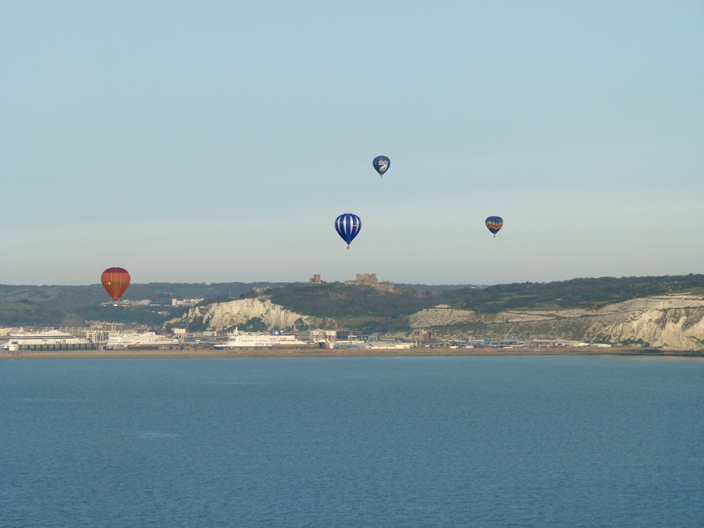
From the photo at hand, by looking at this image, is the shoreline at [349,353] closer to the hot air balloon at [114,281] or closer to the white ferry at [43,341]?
the white ferry at [43,341]

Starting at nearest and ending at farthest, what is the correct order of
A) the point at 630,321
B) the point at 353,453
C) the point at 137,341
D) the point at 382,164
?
the point at 353,453
the point at 382,164
the point at 630,321
the point at 137,341

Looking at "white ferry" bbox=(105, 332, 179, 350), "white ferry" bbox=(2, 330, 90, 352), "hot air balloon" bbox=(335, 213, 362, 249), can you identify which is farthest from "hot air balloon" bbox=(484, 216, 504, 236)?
"white ferry" bbox=(2, 330, 90, 352)

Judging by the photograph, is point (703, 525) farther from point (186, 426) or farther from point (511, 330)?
point (511, 330)

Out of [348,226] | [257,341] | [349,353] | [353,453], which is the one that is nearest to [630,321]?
[349,353]

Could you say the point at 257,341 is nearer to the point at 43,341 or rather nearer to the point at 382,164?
the point at 43,341

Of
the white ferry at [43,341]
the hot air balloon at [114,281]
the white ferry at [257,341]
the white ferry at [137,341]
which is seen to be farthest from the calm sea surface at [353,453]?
the white ferry at [43,341]

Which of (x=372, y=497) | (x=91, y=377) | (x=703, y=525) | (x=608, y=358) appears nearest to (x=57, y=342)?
(x=91, y=377)

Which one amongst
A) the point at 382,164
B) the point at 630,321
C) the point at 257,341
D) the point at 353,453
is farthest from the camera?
the point at 257,341
